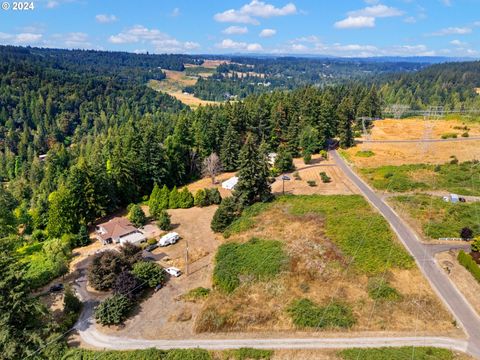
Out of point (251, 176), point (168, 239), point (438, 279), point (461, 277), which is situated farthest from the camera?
point (251, 176)

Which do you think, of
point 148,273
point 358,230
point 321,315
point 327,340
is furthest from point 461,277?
point 148,273

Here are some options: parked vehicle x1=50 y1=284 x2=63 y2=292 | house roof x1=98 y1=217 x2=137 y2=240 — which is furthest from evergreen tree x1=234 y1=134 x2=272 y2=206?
parked vehicle x1=50 y1=284 x2=63 y2=292

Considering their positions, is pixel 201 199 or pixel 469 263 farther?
pixel 201 199

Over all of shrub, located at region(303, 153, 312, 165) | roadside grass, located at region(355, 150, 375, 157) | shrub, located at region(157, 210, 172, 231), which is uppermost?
roadside grass, located at region(355, 150, 375, 157)

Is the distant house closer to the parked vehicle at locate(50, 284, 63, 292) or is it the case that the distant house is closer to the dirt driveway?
the dirt driveway

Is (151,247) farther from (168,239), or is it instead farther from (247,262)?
(247,262)

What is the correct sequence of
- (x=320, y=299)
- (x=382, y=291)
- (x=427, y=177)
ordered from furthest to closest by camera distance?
1. (x=427, y=177)
2. (x=320, y=299)
3. (x=382, y=291)

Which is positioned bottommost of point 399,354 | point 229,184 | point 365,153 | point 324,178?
point 399,354
